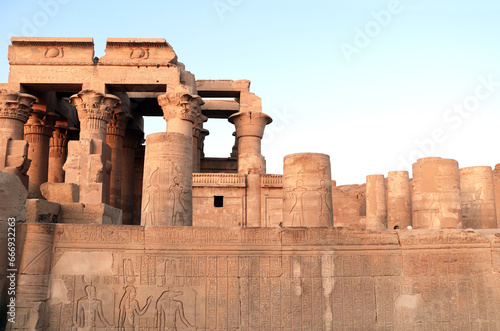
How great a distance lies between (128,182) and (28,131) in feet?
16.3

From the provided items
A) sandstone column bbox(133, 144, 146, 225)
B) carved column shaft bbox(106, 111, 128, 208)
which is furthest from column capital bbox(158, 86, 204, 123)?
sandstone column bbox(133, 144, 146, 225)

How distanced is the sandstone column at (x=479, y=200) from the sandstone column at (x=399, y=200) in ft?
11.8

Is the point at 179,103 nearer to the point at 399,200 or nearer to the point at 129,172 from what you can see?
the point at 129,172

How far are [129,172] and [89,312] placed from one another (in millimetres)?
A: 17917

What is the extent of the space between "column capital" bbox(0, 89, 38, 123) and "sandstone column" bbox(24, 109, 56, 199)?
248 centimetres

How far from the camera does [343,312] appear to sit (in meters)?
6.35

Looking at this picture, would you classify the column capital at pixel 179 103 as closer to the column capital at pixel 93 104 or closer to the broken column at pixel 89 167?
the column capital at pixel 93 104

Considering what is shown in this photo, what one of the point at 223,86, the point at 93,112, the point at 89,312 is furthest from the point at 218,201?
the point at 89,312

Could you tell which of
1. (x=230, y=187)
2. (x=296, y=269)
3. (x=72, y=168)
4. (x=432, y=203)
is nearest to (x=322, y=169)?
(x=432, y=203)

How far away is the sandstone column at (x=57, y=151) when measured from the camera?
2344cm

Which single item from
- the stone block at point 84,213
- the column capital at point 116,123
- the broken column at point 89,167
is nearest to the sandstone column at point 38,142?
the column capital at point 116,123

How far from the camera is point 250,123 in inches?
838

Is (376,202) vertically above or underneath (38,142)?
underneath

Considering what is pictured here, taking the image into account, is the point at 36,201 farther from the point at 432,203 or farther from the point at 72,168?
the point at 432,203
